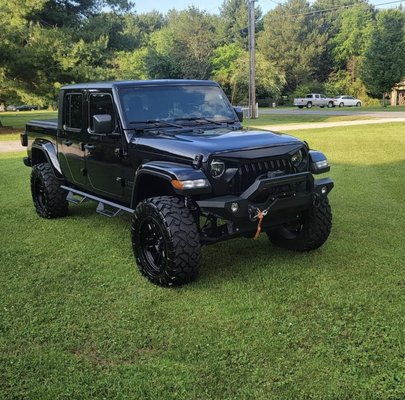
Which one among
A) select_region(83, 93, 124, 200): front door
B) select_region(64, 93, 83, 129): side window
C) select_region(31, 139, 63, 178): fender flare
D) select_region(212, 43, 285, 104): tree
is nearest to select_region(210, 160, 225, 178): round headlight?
select_region(83, 93, 124, 200): front door

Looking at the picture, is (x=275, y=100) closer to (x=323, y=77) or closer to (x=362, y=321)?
(x=323, y=77)

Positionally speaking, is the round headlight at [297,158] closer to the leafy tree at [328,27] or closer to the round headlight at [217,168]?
the round headlight at [217,168]

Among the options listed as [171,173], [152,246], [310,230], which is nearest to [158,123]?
[171,173]

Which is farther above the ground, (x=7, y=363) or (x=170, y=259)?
(x=170, y=259)

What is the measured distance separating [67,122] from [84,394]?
405 centimetres

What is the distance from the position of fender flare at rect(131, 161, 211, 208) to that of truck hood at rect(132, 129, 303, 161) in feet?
0.39

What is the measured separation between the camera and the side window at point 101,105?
5.25 m

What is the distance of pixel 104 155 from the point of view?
17.7ft

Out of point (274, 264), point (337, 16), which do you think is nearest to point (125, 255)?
point (274, 264)

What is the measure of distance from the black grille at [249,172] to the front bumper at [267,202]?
14cm

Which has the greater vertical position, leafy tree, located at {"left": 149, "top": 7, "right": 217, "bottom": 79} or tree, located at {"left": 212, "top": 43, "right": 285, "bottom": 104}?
leafy tree, located at {"left": 149, "top": 7, "right": 217, "bottom": 79}

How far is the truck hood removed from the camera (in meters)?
4.29

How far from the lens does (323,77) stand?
7144 cm

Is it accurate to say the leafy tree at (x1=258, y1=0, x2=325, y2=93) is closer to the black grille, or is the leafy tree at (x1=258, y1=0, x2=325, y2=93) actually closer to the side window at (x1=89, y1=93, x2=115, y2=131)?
the side window at (x1=89, y1=93, x2=115, y2=131)
